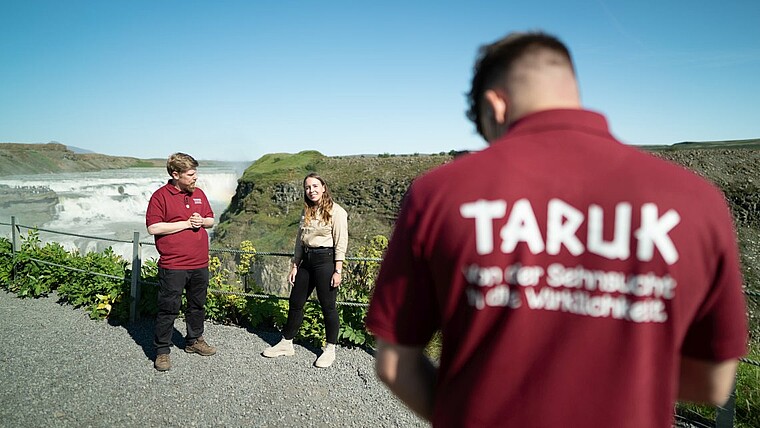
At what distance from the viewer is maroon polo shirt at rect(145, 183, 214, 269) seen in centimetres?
471

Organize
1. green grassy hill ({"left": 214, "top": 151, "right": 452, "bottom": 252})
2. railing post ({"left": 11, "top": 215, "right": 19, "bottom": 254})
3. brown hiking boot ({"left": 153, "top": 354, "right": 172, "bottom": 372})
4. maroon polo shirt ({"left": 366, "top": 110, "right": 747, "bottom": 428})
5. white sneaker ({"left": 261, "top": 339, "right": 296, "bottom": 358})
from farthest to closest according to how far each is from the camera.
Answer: green grassy hill ({"left": 214, "top": 151, "right": 452, "bottom": 252}) < railing post ({"left": 11, "top": 215, "right": 19, "bottom": 254}) < white sneaker ({"left": 261, "top": 339, "right": 296, "bottom": 358}) < brown hiking boot ({"left": 153, "top": 354, "right": 172, "bottom": 372}) < maroon polo shirt ({"left": 366, "top": 110, "right": 747, "bottom": 428})

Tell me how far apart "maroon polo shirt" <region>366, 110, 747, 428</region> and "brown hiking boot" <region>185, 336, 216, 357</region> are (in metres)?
4.90

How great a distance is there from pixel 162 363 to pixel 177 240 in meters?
1.33

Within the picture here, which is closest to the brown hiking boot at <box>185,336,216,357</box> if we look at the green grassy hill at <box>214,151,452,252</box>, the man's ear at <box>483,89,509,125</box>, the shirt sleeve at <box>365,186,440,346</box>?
the shirt sleeve at <box>365,186,440,346</box>

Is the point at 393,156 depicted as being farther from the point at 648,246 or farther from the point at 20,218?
the point at 648,246

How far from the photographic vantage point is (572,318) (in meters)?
0.99

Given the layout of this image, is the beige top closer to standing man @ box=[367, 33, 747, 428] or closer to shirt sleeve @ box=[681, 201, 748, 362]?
standing man @ box=[367, 33, 747, 428]

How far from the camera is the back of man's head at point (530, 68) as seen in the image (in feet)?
3.58


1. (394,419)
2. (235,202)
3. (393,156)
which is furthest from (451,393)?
(393,156)

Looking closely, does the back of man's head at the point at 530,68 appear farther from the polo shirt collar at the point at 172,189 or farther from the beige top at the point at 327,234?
the polo shirt collar at the point at 172,189

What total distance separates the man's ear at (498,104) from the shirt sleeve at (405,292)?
11.9 inches

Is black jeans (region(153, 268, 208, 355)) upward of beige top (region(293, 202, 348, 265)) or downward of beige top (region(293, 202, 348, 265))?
downward

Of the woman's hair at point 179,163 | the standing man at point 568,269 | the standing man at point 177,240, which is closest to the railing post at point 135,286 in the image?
the standing man at point 177,240

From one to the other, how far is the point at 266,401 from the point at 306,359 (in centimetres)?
91
